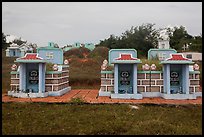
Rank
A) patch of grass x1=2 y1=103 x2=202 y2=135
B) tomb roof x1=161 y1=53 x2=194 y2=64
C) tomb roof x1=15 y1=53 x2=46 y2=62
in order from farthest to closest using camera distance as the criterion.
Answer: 1. tomb roof x1=15 y1=53 x2=46 y2=62
2. tomb roof x1=161 y1=53 x2=194 y2=64
3. patch of grass x1=2 y1=103 x2=202 y2=135

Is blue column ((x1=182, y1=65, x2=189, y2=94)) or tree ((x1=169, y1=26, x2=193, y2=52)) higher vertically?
tree ((x1=169, y1=26, x2=193, y2=52))

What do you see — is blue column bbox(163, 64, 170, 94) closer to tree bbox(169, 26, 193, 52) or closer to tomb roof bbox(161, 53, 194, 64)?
tomb roof bbox(161, 53, 194, 64)

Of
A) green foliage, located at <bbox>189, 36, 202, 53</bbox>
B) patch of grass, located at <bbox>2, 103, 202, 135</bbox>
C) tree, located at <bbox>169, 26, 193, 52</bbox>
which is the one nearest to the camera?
patch of grass, located at <bbox>2, 103, 202, 135</bbox>

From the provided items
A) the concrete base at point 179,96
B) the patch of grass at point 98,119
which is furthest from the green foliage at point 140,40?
the patch of grass at point 98,119

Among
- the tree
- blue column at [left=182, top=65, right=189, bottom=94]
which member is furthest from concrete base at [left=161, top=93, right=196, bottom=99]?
the tree

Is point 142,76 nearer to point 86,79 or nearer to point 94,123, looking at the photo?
point 94,123

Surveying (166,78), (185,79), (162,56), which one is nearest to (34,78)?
(166,78)

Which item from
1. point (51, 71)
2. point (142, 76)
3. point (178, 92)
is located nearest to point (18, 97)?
point (51, 71)

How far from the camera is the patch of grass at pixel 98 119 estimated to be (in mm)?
6586

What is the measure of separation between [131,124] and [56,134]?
2285 millimetres

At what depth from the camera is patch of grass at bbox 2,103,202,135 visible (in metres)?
6.59

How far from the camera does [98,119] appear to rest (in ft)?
25.5

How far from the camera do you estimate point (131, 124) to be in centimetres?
723

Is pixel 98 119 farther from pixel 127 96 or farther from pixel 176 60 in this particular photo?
pixel 176 60
